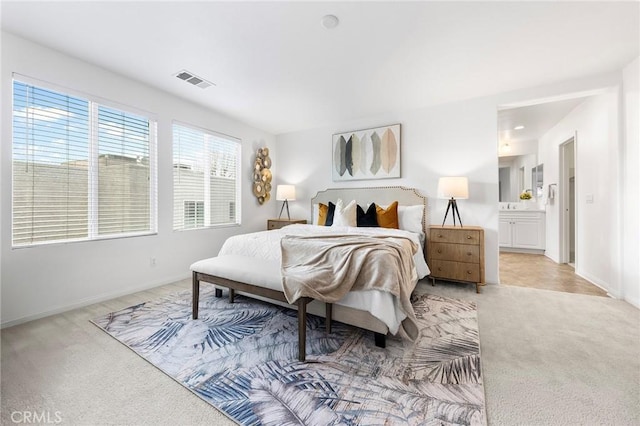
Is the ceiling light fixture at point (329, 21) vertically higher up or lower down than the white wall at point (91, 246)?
higher up

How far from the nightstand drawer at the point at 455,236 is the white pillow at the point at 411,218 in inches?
10.6

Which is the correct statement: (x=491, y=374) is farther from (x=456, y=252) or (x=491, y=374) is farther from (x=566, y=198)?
A: (x=566, y=198)

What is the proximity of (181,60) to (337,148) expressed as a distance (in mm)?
2618

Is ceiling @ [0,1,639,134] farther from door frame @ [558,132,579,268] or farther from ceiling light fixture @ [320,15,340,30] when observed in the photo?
door frame @ [558,132,579,268]

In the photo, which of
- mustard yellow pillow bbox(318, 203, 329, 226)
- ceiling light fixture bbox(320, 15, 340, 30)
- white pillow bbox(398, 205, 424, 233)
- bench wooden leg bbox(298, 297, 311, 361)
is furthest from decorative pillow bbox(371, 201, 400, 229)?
ceiling light fixture bbox(320, 15, 340, 30)

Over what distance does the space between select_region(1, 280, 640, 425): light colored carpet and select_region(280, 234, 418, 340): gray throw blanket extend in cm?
70

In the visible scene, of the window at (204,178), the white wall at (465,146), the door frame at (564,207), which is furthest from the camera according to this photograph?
the door frame at (564,207)

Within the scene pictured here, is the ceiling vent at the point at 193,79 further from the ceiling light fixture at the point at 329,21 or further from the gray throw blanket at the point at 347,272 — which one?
the gray throw blanket at the point at 347,272

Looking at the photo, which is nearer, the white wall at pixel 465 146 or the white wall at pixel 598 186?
the white wall at pixel 598 186

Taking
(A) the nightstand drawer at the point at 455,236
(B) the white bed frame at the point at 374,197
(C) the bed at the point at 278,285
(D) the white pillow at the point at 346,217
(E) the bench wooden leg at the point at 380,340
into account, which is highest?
(B) the white bed frame at the point at 374,197

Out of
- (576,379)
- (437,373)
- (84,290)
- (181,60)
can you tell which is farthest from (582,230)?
(84,290)

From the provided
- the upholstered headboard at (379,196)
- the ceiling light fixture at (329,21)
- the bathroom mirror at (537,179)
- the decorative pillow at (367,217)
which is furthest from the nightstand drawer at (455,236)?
the bathroom mirror at (537,179)

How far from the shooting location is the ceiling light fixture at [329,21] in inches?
79.7

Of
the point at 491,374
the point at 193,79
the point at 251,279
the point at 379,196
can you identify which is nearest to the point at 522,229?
the point at 379,196
